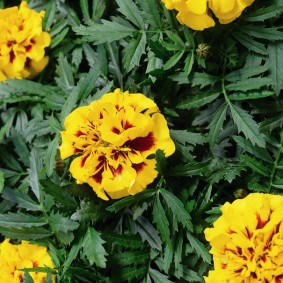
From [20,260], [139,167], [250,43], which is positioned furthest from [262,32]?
[20,260]

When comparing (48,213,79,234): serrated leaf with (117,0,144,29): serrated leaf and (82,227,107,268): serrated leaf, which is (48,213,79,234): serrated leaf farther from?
(117,0,144,29): serrated leaf

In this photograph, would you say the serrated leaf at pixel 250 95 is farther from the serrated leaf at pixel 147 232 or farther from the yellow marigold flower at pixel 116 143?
the serrated leaf at pixel 147 232

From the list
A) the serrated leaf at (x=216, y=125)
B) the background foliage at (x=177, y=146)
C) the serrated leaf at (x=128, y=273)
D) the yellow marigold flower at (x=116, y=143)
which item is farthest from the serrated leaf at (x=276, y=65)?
the serrated leaf at (x=128, y=273)

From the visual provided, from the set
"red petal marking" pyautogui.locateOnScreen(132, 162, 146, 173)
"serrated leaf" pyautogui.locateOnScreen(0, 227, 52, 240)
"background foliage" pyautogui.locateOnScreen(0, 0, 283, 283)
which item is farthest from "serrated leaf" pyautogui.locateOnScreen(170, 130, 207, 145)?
"serrated leaf" pyautogui.locateOnScreen(0, 227, 52, 240)

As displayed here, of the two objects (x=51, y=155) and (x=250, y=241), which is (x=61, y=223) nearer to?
(x=51, y=155)

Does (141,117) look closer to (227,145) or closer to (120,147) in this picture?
(120,147)

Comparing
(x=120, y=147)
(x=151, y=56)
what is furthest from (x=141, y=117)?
(x=151, y=56)
